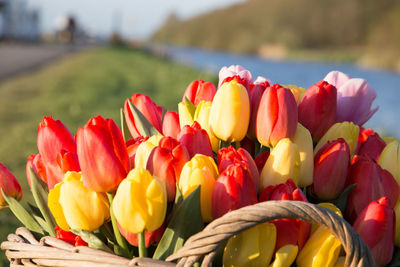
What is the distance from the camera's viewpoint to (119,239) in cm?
67

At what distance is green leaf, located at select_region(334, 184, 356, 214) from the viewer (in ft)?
2.32

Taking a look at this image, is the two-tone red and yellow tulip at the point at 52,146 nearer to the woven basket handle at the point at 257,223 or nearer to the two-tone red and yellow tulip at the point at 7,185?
the two-tone red and yellow tulip at the point at 7,185

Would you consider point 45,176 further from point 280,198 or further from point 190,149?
point 280,198

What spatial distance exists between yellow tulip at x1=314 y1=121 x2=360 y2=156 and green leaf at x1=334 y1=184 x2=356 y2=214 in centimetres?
11

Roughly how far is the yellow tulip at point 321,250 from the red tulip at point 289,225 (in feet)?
0.05

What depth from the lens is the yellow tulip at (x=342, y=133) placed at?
795 mm

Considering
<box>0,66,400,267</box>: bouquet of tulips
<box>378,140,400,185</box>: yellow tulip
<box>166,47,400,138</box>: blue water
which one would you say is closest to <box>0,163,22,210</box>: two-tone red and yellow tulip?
<box>0,66,400,267</box>: bouquet of tulips

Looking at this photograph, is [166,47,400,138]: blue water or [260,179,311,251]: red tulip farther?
[166,47,400,138]: blue water

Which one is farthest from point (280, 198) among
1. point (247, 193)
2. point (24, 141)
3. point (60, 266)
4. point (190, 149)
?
point (24, 141)

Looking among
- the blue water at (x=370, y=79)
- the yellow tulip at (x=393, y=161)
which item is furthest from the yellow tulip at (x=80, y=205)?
the blue water at (x=370, y=79)

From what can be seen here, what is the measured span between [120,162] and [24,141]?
3720mm

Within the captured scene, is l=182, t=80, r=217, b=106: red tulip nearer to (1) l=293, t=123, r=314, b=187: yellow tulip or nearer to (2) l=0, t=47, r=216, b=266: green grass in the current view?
(1) l=293, t=123, r=314, b=187: yellow tulip

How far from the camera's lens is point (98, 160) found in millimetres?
643

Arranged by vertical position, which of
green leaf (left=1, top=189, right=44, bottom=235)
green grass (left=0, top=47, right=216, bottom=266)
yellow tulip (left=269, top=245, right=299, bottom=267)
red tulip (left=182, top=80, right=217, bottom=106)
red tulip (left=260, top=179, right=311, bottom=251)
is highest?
red tulip (left=182, top=80, right=217, bottom=106)
